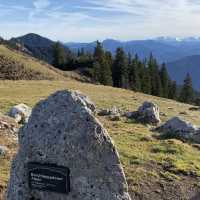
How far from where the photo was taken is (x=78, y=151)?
11.1m

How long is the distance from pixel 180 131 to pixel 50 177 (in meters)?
19.7

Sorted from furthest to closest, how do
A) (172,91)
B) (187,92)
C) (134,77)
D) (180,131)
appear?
1. (172,91)
2. (187,92)
3. (134,77)
4. (180,131)

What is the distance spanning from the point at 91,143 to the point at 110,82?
125 meters

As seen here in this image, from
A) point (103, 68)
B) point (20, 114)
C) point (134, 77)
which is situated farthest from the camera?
point (134, 77)

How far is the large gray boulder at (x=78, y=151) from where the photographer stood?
437 inches

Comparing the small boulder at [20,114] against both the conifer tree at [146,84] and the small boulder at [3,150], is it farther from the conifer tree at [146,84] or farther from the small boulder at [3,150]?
the conifer tree at [146,84]

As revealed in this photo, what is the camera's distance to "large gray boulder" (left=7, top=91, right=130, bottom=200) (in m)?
11.1

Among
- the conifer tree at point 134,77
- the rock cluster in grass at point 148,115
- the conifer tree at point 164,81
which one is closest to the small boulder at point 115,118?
the rock cluster in grass at point 148,115

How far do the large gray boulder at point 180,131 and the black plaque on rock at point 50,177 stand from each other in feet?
Result: 62.4

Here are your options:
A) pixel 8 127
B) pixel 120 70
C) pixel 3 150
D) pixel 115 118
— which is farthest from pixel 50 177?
pixel 120 70

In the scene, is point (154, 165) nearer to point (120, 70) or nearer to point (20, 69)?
point (20, 69)

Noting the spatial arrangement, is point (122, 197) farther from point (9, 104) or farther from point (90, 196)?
point (9, 104)

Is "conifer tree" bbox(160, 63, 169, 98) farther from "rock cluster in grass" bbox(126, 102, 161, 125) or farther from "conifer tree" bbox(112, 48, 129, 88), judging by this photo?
"rock cluster in grass" bbox(126, 102, 161, 125)

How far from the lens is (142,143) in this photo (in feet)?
90.3
